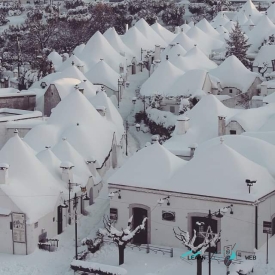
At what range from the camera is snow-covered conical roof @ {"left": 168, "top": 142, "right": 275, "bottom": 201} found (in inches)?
1307

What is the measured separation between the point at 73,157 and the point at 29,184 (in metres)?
5.41

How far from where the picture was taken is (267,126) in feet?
144

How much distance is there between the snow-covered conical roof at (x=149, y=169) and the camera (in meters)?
35.0

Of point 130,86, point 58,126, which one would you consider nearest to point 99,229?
point 58,126

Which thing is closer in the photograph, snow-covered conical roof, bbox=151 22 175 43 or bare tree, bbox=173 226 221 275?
bare tree, bbox=173 226 221 275

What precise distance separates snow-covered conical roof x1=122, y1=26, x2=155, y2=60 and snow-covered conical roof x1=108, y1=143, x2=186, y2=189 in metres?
40.0

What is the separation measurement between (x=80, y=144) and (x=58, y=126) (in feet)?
10.5

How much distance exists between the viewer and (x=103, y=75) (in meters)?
64.1

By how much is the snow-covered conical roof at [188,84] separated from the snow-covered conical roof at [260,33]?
1818 centimetres

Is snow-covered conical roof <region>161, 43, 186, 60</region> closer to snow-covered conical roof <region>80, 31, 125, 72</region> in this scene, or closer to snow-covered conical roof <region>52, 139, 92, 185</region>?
snow-covered conical roof <region>80, 31, 125, 72</region>

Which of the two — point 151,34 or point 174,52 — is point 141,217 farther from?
point 151,34

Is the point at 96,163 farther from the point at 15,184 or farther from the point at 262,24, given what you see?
the point at 262,24

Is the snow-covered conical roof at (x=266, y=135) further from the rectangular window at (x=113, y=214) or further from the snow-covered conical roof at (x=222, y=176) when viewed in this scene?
the rectangular window at (x=113, y=214)

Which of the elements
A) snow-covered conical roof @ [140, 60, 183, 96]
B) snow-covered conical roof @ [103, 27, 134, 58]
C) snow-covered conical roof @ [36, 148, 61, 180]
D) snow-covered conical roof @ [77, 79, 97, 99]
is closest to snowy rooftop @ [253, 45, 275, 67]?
snow-covered conical roof @ [140, 60, 183, 96]
